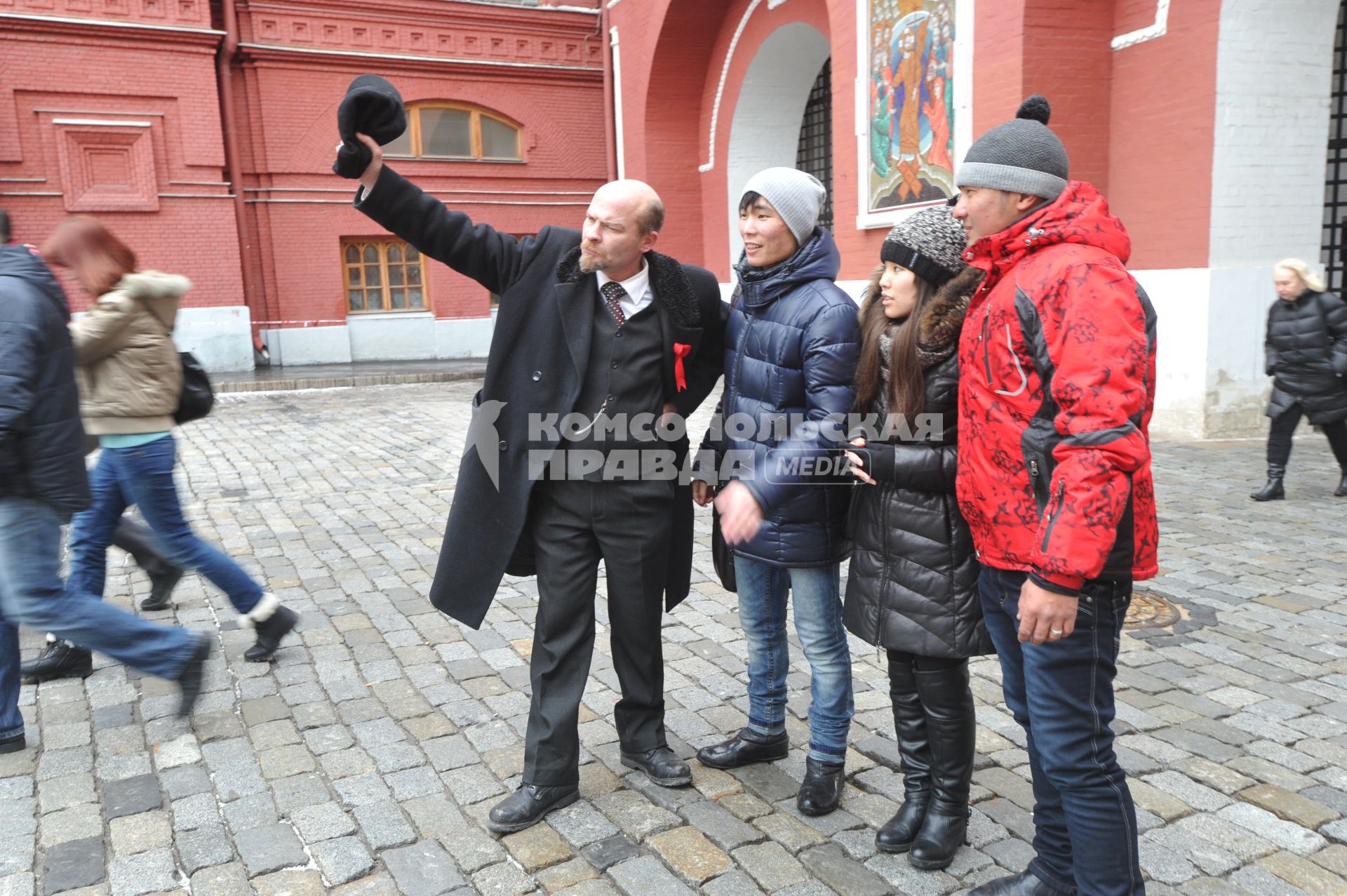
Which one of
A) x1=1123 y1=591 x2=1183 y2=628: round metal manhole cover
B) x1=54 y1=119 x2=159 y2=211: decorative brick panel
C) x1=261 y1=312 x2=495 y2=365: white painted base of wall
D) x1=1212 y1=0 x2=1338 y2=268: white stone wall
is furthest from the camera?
x1=261 y1=312 x2=495 y2=365: white painted base of wall

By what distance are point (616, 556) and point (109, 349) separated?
2.32 meters

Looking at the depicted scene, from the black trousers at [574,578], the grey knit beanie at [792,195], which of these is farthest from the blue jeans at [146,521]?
the grey knit beanie at [792,195]

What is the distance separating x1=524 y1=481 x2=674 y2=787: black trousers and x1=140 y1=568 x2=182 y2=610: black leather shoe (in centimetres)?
243

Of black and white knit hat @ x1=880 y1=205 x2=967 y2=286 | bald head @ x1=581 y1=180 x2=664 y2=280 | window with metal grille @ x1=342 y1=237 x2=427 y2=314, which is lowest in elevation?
black and white knit hat @ x1=880 y1=205 x2=967 y2=286

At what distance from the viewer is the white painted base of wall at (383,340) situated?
18.6m

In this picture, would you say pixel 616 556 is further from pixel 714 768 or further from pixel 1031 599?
pixel 1031 599

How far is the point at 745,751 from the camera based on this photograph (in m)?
3.26

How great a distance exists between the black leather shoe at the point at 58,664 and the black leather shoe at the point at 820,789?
9.88ft

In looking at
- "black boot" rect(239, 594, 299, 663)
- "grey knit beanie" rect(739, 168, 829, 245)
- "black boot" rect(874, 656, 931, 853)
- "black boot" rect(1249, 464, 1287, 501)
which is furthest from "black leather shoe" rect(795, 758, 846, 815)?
"black boot" rect(1249, 464, 1287, 501)

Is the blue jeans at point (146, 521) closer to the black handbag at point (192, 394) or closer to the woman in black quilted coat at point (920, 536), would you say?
the black handbag at point (192, 394)

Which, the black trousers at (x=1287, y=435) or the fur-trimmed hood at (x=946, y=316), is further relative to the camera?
the black trousers at (x=1287, y=435)

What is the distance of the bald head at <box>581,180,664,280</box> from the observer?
2869mm

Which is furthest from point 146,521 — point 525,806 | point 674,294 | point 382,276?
point 382,276

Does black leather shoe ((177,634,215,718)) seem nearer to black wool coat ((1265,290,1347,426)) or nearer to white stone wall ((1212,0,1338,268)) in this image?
black wool coat ((1265,290,1347,426))
